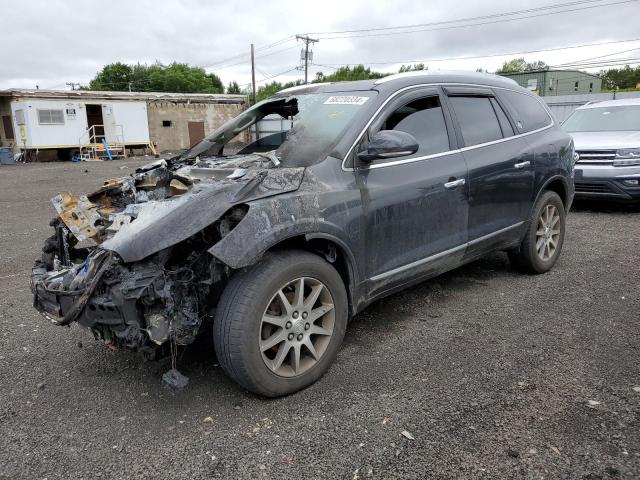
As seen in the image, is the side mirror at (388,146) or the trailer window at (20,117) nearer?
the side mirror at (388,146)

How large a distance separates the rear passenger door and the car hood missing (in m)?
1.67

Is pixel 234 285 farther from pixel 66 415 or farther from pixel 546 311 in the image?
pixel 546 311

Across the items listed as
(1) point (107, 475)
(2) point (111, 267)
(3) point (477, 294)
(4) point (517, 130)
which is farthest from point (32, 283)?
(4) point (517, 130)

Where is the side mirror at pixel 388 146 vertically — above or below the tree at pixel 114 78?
below

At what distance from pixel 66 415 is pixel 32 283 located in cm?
83

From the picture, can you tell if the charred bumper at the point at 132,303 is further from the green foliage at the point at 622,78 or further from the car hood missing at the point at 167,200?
the green foliage at the point at 622,78

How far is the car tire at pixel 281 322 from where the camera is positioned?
2.75m

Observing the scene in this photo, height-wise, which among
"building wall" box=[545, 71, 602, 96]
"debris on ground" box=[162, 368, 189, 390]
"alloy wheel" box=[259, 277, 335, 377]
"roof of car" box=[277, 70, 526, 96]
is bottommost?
"debris on ground" box=[162, 368, 189, 390]

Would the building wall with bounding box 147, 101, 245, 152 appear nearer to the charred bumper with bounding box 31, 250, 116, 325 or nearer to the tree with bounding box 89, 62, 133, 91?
the charred bumper with bounding box 31, 250, 116, 325

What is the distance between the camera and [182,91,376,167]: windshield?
3418 mm

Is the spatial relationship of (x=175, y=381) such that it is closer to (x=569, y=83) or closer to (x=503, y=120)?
(x=503, y=120)

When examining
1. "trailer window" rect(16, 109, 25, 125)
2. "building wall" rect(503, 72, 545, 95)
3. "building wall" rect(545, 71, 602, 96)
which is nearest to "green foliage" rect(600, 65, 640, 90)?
"building wall" rect(545, 71, 602, 96)

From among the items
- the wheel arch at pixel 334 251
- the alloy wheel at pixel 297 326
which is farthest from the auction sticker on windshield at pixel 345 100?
the alloy wheel at pixel 297 326

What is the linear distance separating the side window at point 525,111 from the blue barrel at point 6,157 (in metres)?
25.9
